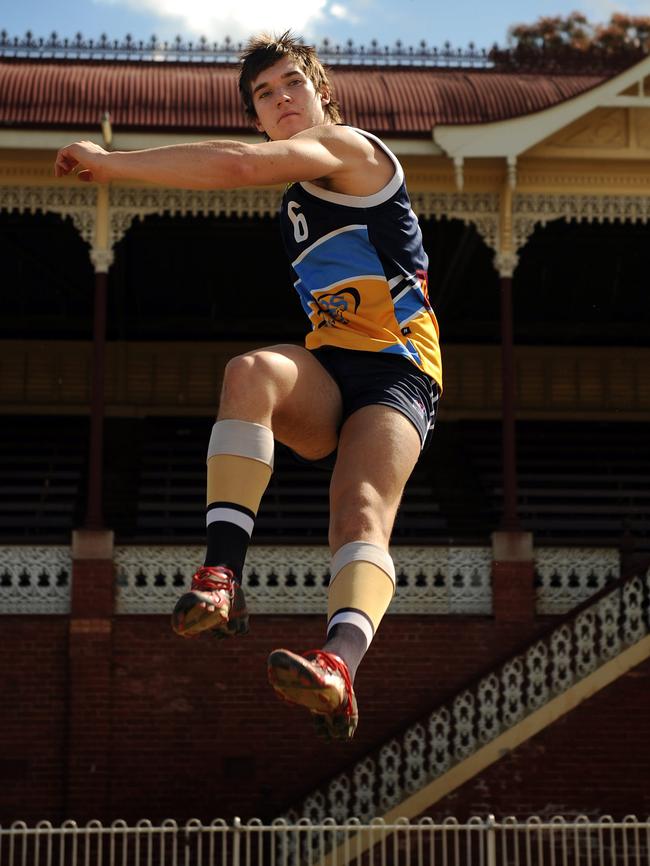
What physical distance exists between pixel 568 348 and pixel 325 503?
5.79 meters

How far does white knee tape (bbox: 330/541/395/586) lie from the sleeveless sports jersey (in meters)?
0.56

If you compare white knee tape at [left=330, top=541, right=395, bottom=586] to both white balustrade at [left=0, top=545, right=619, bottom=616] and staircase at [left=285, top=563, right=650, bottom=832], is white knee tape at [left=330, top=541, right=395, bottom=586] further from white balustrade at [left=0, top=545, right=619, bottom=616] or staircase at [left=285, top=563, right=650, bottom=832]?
white balustrade at [left=0, top=545, right=619, bottom=616]

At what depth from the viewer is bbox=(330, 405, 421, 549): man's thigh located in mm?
3896

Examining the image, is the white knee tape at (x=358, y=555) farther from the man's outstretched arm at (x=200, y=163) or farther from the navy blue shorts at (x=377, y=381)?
the man's outstretched arm at (x=200, y=163)

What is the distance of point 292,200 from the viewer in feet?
13.9

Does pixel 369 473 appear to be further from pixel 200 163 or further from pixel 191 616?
pixel 200 163

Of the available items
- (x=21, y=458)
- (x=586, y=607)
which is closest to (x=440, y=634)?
(x=586, y=607)

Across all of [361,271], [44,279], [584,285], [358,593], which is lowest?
[358,593]

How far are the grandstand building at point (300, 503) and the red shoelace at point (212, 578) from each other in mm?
10262

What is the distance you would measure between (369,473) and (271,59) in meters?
1.25

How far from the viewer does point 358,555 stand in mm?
3848

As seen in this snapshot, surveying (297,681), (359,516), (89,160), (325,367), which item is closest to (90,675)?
(325,367)

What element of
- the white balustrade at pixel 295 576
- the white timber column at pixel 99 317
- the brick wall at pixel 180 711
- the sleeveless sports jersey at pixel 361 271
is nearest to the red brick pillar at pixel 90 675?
the brick wall at pixel 180 711

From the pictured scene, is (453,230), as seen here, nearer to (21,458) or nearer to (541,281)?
(541,281)
